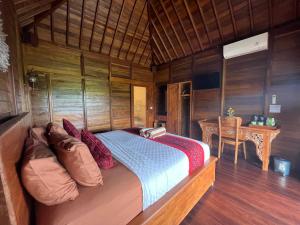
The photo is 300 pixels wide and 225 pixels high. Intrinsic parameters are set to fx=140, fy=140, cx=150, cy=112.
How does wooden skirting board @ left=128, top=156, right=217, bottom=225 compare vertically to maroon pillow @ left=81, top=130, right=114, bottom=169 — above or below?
below

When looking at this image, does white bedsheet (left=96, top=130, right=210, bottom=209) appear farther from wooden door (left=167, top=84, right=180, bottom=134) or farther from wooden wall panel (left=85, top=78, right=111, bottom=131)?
wooden door (left=167, top=84, right=180, bottom=134)

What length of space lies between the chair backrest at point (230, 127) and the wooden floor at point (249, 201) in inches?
30.2

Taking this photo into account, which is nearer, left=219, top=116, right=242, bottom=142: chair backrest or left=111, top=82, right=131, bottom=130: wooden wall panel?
left=219, top=116, right=242, bottom=142: chair backrest

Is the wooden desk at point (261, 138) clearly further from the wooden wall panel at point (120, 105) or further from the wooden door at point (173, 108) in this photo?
the wooden wall panel at point (120, 105)

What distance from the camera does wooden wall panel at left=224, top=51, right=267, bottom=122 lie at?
3.10 meters

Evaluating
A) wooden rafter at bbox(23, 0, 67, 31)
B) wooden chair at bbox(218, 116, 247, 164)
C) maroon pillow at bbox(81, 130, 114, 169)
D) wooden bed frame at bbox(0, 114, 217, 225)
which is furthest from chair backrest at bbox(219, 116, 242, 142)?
wooden rafter at bbox(23, 0, 67, 31)

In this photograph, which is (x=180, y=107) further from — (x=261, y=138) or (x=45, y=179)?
(x=45, y=179)

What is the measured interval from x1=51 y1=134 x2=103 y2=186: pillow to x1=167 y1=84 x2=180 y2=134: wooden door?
4.11 meters

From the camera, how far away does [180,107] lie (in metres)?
4.83

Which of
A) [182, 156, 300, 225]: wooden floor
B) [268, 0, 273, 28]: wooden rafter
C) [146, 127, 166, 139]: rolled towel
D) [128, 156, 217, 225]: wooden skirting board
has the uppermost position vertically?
[268, 0, 273, 28]: wooden rafter

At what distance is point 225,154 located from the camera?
355cm

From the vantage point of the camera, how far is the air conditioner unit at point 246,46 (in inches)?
115

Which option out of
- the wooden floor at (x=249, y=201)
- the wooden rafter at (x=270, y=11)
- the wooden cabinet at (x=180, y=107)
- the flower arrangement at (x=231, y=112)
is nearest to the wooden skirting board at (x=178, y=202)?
the wooden floor at (x=249, y=201)

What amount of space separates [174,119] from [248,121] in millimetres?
2236
